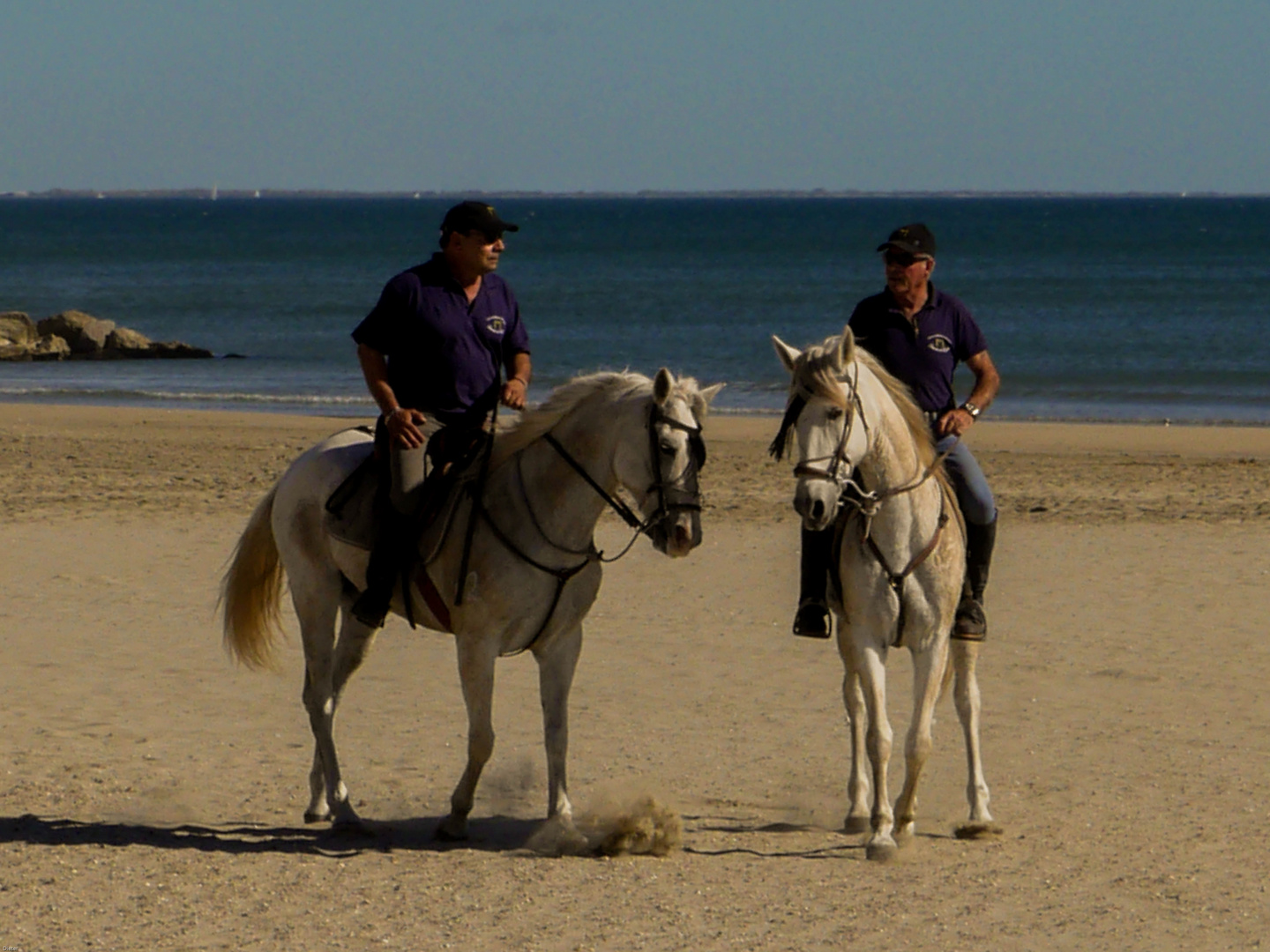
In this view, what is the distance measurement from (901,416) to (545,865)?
212 centimetres

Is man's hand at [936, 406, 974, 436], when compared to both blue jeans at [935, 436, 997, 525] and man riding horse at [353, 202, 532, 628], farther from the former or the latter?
man riding horse at [353, 202, 532, 628]

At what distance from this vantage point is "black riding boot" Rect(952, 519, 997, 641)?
7043 mm

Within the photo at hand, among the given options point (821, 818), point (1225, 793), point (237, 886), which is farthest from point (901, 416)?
point (237, 886)

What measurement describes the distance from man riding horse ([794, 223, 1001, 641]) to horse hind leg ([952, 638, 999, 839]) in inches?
5.2

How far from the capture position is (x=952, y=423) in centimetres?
695

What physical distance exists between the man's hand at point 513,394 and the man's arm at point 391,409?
1.06ft

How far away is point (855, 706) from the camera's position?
7.15 meters

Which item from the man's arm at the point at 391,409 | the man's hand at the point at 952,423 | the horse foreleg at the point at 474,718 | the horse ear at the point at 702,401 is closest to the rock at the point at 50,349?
the man's arm at the point at 391,409

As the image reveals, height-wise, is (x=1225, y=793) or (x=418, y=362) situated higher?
(x=418, y=362)

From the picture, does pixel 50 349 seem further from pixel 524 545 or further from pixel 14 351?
pixel 524 545

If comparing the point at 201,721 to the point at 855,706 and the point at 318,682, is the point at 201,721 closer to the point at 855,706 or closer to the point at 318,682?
the point at 318,682

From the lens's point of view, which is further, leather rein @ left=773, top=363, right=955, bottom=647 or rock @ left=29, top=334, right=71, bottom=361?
rock @ left=29, top=334, right=71, bottom=361

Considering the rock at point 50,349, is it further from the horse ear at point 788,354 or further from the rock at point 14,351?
the horse ear at point 788,354

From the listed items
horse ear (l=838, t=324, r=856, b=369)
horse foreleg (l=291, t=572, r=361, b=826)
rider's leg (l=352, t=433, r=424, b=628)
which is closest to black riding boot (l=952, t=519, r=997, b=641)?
horse ear (l=838, t=324, r=856, b=369)
